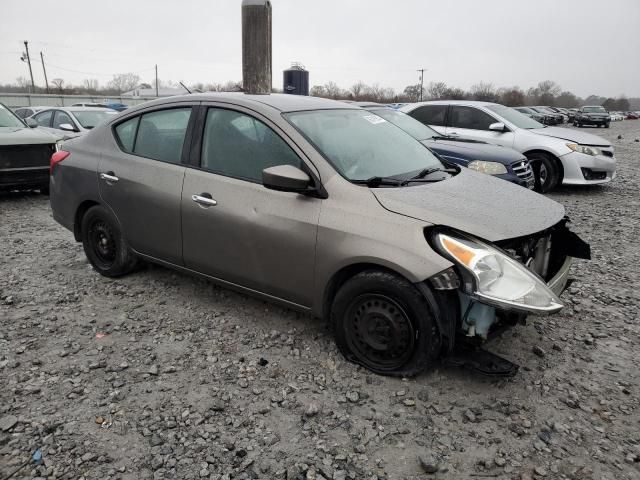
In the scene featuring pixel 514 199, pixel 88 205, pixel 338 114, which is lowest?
pixel 88 205

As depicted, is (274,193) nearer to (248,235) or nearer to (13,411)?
(248,235)

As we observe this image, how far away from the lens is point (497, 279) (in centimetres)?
261

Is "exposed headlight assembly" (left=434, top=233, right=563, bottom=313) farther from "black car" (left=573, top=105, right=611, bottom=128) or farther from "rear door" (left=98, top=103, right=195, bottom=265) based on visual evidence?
"black car" (left=573, top=105, right=611, bottom=128)

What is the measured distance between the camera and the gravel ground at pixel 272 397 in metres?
2.34

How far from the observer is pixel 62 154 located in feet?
15.0

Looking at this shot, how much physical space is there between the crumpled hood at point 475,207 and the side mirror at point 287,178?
1.39 ft

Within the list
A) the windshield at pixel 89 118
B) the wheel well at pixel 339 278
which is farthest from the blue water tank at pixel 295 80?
the wheel well at pixel 339 278

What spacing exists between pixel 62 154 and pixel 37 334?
1855 mm

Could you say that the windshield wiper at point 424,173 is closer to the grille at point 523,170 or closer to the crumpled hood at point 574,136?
the grille at point 523,170

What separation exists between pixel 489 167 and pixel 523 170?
2.39 feet

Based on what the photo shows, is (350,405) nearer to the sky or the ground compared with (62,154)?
nearer to the ground

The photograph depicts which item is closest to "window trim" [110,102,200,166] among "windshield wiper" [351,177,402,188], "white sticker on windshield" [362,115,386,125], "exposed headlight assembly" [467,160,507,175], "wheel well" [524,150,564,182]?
"white sticker on windshield" [362,115,386,125]

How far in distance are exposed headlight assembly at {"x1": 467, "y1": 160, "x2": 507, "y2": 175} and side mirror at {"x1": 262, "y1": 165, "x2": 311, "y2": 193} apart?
4369 millimetres

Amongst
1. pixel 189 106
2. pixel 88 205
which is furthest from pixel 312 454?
pixel 88 205
